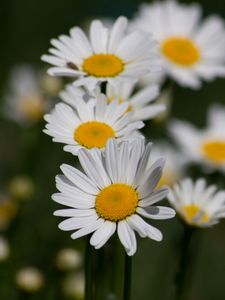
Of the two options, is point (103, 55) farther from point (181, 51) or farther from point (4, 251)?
point (181, 51)

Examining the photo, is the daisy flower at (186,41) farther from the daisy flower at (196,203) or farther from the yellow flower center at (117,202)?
the yellow flower center at (117,202)

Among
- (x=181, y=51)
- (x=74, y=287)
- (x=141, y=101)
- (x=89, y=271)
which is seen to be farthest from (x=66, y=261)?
(x=181, y=51)

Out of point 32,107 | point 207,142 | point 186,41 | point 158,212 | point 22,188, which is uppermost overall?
point 186,41

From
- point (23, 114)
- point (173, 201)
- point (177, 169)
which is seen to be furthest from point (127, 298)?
point (23, 114)

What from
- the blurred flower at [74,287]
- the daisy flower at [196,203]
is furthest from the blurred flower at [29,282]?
the daisy flower at [196,203]

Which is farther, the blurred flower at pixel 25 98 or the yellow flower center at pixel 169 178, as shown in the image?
the blurred flower at pixel 25 98

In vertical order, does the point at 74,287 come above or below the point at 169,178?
below

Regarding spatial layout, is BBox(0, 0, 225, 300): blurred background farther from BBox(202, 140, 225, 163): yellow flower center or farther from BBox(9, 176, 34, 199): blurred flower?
BBox(202, 140, 225, 163): yellow flower center

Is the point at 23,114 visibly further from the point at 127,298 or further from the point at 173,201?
the point at 127,298
